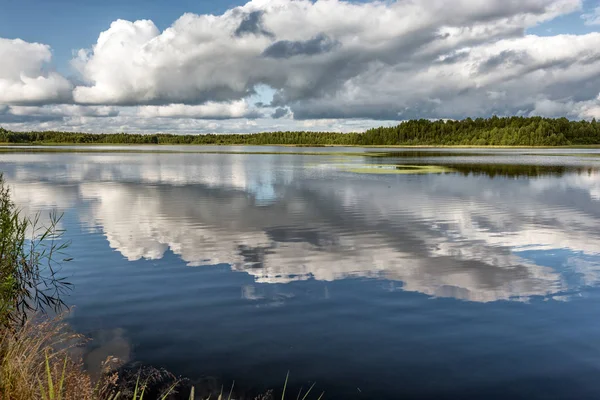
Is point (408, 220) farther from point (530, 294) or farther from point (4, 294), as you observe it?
point (4, 294)

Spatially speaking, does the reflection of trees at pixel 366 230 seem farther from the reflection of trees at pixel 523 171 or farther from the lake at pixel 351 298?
the reflection of trees at pixel 523 171

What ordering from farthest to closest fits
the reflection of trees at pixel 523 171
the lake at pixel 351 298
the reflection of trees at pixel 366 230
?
the reflection of trees at pixel 523 171, the reflection of trees at pixel 366 230, the lake at pixel 351 298

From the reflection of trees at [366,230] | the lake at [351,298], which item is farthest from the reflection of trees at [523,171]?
the lake at [351,298]

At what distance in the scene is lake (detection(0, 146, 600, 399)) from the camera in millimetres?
10906

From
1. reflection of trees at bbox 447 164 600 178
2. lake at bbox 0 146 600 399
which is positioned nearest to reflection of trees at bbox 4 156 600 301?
lake at bbox 0 146 600 399

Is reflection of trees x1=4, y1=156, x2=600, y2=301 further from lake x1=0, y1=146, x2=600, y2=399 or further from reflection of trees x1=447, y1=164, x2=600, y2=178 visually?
reflection of trees x1=447, y1=164, x2=600, y2=178

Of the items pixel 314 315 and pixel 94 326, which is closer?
pixel 94 326

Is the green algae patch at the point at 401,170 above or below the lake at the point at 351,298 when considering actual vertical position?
above

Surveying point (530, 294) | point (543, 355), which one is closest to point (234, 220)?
point (530, 294)

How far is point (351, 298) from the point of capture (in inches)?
627

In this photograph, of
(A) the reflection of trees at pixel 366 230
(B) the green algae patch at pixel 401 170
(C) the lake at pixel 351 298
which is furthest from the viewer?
(B) the green algae patch at pixel 401 170

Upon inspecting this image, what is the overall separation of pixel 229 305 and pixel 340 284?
4404 mm

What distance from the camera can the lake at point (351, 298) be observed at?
10.9 meters

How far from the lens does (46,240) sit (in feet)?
83.7
